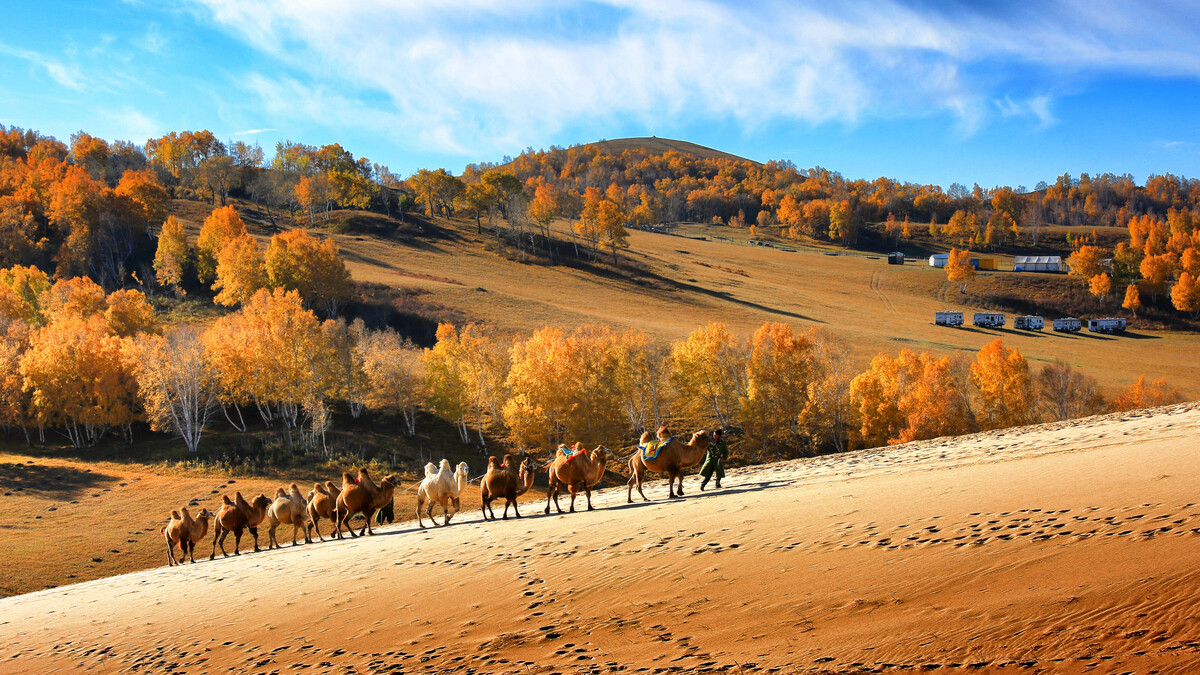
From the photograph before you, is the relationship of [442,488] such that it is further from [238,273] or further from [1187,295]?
[1187,295]

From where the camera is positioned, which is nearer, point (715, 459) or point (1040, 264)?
point (715, 459)

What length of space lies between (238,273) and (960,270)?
423ft

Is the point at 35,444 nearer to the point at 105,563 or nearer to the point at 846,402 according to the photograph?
the point at 105,563

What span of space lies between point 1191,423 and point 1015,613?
1785cm

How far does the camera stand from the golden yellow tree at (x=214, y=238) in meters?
105

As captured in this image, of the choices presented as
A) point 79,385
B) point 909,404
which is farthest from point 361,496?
point 79,385

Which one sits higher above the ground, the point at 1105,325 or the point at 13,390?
the point at 13,390

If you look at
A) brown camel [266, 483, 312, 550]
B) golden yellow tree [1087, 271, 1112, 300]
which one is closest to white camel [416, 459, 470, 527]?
brown camel [266, 483, 312, 550]

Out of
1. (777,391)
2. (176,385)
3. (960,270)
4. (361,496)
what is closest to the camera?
(361,496)

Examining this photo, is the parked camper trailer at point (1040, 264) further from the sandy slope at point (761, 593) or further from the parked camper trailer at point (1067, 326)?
the sandy slope at point (761, 593)

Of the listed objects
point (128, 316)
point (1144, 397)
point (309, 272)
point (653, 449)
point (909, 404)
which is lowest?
point (1144, 397)

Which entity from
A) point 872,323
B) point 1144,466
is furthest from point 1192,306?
point 1144,466

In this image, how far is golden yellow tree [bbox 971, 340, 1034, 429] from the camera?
60.0 metres

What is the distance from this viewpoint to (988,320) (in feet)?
370
